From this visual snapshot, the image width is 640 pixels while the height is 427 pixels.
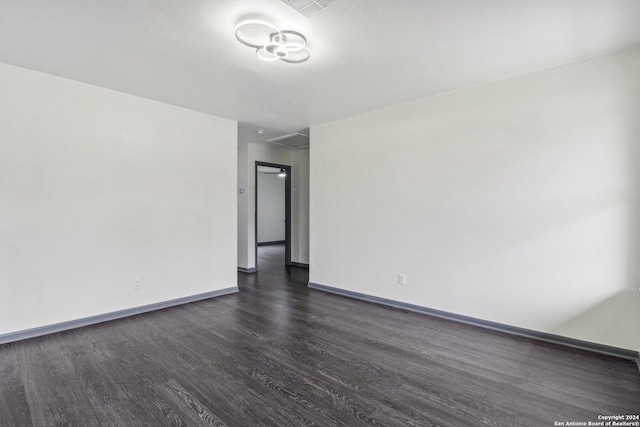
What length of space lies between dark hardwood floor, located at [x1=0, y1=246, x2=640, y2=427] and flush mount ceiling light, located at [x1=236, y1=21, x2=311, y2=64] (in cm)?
250

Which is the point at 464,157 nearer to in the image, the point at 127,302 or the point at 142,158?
the point at 142,158

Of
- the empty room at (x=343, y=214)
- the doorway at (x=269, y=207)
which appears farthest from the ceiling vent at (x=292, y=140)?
the doorway at (x=269, y=207)

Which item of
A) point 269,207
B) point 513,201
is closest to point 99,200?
point 513,201

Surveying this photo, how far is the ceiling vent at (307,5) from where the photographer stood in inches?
74.5

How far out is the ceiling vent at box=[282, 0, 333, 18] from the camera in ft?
6.21

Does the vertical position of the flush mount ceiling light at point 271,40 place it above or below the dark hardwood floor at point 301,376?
above

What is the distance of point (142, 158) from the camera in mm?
3639

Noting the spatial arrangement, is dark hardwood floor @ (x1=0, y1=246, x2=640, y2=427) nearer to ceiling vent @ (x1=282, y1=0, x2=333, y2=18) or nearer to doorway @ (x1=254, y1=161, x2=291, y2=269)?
ceiling vent @ (x1=282, y1=0, x2=333, y2=18)

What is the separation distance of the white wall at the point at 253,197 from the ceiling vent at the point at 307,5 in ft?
13.4

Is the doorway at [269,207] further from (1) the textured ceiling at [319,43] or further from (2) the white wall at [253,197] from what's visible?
(1) the textured ceiling at [319,43]

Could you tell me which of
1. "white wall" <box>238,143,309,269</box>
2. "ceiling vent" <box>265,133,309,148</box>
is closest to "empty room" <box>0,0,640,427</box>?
"ceiling vent" <box>265,133,309,148</box>

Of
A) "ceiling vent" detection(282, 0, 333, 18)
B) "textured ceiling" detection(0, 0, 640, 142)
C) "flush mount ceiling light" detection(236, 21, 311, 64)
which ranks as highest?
"textured ceiling" detection(0, 0, 640, 142)

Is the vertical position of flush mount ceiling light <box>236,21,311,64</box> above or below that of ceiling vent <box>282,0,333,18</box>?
below

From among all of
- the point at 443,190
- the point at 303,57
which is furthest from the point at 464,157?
the point at 303,57
